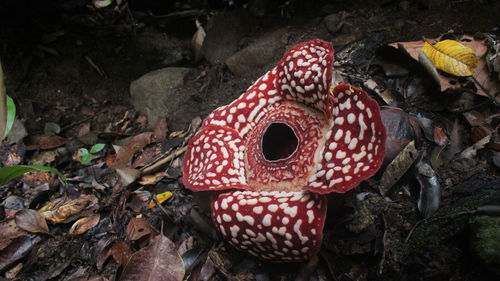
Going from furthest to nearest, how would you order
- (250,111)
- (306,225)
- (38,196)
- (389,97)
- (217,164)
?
1. (38,196)
2. (389,97)
3. (250,111)
4. (217,164)
5. (306,225)

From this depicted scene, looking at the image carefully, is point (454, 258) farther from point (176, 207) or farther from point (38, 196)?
point (38, 196)

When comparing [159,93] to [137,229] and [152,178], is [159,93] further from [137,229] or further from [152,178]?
[137,229]

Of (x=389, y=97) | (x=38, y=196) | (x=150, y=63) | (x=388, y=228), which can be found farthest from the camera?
(x=150, y=63)

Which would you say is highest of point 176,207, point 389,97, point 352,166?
point 352,166

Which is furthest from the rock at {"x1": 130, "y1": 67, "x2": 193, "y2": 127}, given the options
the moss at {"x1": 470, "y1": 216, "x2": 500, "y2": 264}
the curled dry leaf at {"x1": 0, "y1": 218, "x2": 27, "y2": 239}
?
the moss at {"x1": 470, "y1": 216, "x2": 500, "y2": 264}

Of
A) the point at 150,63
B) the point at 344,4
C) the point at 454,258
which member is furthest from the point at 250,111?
the point at 150,63

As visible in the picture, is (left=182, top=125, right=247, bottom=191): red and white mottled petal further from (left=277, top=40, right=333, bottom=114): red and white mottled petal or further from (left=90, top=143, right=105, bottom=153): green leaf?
(left=90, top=143, right=105, bottom=153): green leaf

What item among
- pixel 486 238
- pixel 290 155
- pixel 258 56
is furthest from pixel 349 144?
pixel 258 56
